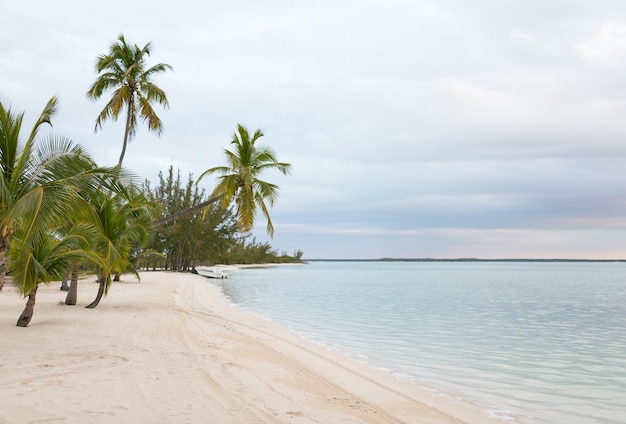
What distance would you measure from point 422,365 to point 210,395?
18.2 ft

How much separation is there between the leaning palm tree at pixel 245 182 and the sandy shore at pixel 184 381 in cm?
794

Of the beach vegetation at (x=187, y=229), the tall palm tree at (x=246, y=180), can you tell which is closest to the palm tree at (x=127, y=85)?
the tall palm tree at (x=246, y=180)

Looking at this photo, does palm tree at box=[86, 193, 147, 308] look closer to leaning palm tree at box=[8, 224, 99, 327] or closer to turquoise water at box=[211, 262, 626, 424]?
leaning palm tree at box=[8, 224, 99, 327]

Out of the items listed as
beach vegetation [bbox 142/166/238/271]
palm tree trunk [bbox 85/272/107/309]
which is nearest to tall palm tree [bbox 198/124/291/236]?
palm tree trunk [bbox 85/272/107/309]

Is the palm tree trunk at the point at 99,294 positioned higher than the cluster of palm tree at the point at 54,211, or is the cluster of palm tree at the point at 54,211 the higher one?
the cluster of palm tree at the point at 54,211

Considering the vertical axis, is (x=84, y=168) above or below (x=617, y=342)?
above

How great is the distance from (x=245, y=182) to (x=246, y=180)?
116mm

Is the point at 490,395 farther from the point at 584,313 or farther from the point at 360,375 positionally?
the point at 584,313

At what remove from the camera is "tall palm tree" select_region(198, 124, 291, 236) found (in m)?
18.2

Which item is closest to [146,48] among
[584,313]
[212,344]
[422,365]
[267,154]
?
[267,154]

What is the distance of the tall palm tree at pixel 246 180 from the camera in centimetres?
1819

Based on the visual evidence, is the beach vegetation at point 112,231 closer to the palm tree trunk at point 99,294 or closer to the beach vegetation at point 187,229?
the palm tree trunk at point 99,294

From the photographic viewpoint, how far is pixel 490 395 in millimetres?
7508

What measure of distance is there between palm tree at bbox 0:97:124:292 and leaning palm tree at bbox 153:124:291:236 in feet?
32.0
